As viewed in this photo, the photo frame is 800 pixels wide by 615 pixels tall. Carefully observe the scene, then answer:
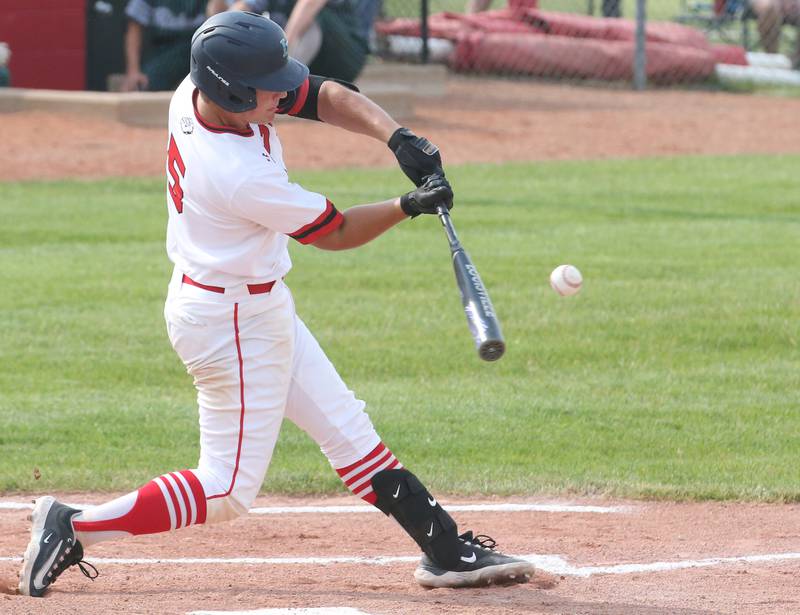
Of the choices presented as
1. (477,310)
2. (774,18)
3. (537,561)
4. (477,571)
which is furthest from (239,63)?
(774,18)

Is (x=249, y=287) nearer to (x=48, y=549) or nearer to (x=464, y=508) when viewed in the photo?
(x=48, y=549)

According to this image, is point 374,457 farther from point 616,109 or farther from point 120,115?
point 616,109

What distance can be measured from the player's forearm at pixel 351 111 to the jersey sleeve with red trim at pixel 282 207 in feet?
1.85

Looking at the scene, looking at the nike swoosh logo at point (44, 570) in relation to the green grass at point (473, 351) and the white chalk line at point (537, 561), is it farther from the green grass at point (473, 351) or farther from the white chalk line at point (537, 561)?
the green grass at point (473, 351)

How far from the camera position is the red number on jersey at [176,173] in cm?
414

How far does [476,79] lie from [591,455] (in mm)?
13920

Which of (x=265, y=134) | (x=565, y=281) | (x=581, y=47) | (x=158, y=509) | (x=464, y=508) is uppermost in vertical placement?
(x=265, y=134)

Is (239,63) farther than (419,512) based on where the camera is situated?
No

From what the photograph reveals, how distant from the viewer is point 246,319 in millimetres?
4219

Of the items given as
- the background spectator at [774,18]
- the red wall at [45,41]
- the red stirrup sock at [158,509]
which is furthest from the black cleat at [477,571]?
the background spectator at [774,18]

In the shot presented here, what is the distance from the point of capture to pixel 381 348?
315 inches

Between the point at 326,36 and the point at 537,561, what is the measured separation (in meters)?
11.0

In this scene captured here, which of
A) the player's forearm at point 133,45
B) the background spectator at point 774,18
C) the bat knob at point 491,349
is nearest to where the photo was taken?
the bat knob at point 491,349

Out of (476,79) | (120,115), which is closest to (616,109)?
(476,79)
